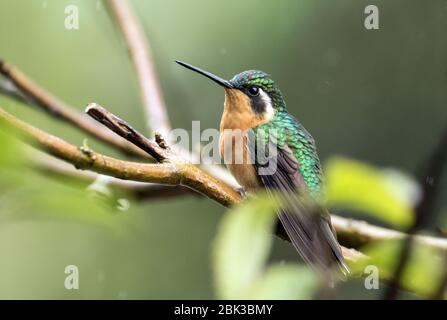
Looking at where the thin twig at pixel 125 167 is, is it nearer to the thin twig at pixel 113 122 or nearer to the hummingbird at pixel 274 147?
the thin twig at pixel 113 122

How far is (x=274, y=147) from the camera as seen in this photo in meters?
3.45

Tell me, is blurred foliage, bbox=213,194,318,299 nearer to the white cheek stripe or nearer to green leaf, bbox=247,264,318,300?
green leaf, bbox=247,264,318,300

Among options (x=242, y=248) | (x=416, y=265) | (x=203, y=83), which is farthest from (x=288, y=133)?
(x=203, y=83)

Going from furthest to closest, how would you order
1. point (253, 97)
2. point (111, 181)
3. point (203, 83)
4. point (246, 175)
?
point (203, 83)
point (253, 97)
point (246, 175)
point (111, 181)

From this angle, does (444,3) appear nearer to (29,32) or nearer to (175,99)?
(175,99)

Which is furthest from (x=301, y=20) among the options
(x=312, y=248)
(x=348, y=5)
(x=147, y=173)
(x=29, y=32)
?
(x=147, y=173)

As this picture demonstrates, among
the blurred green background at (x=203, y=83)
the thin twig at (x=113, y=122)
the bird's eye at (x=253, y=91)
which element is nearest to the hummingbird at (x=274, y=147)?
the bird's eye at (x=253, y=91)

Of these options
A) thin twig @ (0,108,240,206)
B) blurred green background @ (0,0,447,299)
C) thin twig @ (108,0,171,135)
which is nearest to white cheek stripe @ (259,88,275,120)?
thin twig @ (108,0,171,135)

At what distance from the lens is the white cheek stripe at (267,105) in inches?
144

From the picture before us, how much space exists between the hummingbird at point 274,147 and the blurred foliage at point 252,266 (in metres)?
1.59

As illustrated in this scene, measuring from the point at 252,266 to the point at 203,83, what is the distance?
19.3 ft

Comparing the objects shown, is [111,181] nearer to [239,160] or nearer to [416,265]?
[239,160]

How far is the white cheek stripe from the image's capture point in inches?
144

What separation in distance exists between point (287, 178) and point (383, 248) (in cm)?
227
